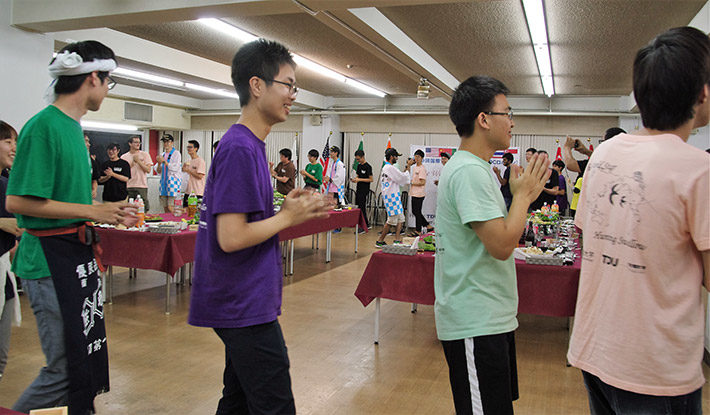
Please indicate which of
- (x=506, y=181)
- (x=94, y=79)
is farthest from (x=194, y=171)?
(x=94, y=79)

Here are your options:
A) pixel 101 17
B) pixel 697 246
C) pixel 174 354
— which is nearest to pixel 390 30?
pixel 101 17

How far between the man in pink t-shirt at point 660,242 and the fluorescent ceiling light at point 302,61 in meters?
3.06

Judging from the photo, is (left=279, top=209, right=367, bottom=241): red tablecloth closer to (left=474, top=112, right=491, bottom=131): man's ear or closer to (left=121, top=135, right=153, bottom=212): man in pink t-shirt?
(left=121, top=135, right=153, bottom=212): man in pink t-shirt

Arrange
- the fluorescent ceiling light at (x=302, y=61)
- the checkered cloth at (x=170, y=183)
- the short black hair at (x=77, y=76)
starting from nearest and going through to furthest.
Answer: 1. the short black hair at (x=77, y=76)
2. the fluorescent ceiling light at (x=302, y=61)
3. the checkered cloth at (x=170, y=183)

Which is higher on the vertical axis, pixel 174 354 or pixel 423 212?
pixel 423 212

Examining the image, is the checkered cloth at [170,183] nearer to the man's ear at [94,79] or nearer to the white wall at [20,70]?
the white wall at [20,70]

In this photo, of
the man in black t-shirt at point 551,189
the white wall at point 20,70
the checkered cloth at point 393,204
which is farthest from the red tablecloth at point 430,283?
the man in black t-shirt at point 551,189

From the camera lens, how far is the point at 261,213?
4.94ft

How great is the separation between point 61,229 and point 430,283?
2.56 m

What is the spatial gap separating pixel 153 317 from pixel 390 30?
4245mm

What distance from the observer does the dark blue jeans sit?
47.4 inches

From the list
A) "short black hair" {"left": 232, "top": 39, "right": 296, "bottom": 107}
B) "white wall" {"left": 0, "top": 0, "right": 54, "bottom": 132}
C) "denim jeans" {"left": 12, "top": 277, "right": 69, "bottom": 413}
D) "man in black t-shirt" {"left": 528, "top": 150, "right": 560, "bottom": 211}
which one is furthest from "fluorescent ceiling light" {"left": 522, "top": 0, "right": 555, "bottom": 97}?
"denim jeans" {"left": 12, "top": 277, "right": 69, "bottom": 413}

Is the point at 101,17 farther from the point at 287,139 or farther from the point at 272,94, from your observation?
the point at 287,139

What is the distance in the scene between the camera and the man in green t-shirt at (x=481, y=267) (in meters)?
1.59
